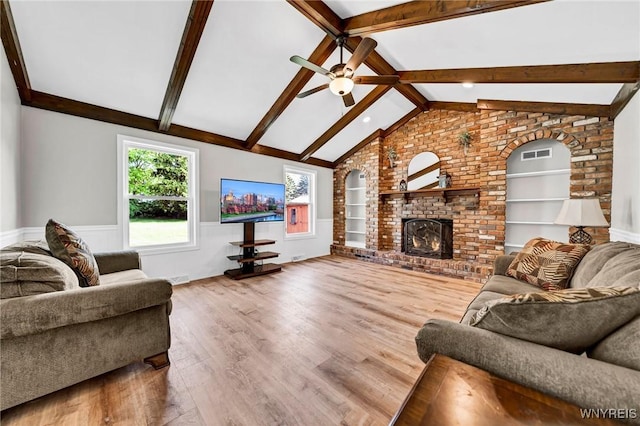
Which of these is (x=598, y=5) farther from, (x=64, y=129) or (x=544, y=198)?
(x=64, y=129)

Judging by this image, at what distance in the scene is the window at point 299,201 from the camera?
18.6ft

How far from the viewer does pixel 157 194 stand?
3.79m

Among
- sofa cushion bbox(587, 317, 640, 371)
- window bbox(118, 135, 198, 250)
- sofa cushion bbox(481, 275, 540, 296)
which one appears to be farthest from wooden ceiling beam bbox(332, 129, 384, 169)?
sofa cushion bbox(587, 317, 640, 371)

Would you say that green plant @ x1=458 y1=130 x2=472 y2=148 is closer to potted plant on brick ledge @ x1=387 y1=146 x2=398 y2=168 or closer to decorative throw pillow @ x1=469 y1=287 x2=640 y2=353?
potted plant on brick ledge @ x1=387 y1=146 x2=398 y2=168

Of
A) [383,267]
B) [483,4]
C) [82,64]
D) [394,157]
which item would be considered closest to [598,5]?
[483,4]

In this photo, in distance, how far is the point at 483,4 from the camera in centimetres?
213

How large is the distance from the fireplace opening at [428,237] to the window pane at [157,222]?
165 inches

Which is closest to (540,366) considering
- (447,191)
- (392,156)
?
(447,191)

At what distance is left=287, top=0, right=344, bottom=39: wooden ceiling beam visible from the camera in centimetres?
246

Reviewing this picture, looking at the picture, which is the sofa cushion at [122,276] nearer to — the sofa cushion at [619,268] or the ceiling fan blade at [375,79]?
the ceiling fan blade at [375,79]

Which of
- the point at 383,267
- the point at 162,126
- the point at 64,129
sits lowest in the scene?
the point at 383,267

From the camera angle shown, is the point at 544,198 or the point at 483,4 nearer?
the point at 483,4

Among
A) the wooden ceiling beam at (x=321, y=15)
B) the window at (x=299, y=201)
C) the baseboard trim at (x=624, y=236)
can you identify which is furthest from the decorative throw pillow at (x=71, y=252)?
the baseboard trim at (x=624, y=236)

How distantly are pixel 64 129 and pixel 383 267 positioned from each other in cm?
517
